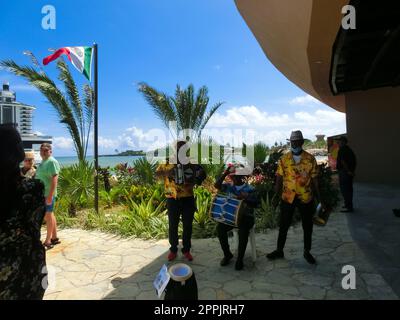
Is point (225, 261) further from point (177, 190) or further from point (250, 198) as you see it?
point (177, 190)

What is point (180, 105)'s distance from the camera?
45.7ft

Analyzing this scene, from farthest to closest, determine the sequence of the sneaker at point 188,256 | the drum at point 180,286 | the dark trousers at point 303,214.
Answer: the sneaker at point 188,256
the dark trousers at point 303,214
the drum at point 180,286

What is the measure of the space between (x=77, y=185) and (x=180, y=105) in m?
6.62

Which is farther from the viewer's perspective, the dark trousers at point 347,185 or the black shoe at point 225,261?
the dark trousers at point 347,185

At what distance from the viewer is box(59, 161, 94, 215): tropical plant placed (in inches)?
331

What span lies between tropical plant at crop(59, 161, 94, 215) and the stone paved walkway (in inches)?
109

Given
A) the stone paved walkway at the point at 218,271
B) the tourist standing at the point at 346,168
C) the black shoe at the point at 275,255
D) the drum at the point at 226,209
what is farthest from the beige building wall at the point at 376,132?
the drum at the point at 226,209

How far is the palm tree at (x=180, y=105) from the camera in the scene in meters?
13.8

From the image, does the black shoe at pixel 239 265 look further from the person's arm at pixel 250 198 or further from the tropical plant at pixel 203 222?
the tropical plant at pixel 203 222

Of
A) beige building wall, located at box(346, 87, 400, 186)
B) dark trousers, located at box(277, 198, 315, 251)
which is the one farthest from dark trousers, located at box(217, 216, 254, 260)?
beige building wall, located at box(346, 87, 400, 186)

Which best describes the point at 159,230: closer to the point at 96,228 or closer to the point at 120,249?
the point at 120,249

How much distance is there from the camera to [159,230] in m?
5.98

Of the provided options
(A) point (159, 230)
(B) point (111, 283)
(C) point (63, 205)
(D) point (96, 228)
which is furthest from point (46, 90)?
(B) point (111, 283)

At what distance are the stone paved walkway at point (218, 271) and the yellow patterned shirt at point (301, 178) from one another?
954 mm
